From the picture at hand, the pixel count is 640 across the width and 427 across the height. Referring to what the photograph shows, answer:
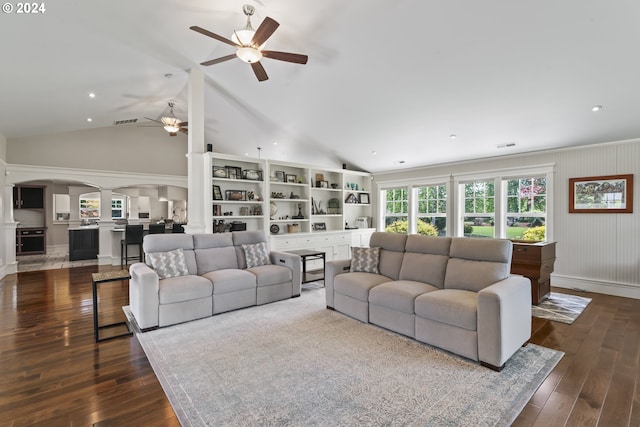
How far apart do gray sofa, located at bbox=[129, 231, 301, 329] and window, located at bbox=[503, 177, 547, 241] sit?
163 inches

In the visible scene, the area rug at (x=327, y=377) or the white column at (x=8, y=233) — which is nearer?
the area rug at (x=327, y=377)

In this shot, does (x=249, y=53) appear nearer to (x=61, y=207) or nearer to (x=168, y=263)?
(x=168, y=263)

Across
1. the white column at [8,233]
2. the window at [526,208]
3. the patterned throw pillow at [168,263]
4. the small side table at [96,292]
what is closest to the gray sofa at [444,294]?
the patterned throw pillow at [168,263]

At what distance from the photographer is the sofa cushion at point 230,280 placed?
3.80m

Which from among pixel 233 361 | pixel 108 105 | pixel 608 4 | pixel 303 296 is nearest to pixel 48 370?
pixel 233 361

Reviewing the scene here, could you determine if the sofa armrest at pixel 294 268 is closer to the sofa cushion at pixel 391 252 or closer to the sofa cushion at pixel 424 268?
the sofa cushion at pixel 391 252

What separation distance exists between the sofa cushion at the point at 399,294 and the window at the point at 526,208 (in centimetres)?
326

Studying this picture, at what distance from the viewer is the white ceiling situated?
298cm

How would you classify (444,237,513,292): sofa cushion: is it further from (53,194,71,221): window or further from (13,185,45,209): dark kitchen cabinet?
(13,185,45,209): dark kitchen cabinet

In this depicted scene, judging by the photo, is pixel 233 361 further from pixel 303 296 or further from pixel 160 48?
pixel 160 48

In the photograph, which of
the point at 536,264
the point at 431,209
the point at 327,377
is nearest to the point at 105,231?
the point at 327,377

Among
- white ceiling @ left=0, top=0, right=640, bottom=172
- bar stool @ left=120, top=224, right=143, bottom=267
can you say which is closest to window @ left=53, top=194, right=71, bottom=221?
bar stool @ left=120, top=224, right=143, bottom=267

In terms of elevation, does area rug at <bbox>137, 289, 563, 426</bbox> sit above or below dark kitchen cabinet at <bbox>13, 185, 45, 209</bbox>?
below

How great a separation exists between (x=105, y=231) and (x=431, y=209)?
8034mm
